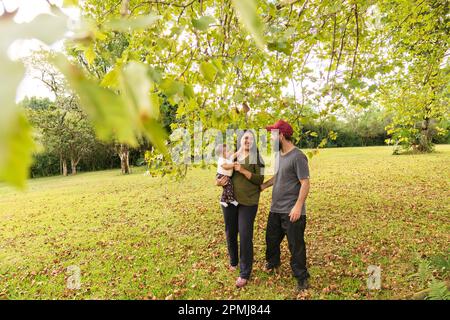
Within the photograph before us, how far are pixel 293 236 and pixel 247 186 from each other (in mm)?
860

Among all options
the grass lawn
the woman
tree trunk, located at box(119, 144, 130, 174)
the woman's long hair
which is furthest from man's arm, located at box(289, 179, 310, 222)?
tree trunk, located at box(119, 144, 130, 174)

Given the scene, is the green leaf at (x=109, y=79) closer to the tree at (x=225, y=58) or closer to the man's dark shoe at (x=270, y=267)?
the tree at (x=225, y=58)

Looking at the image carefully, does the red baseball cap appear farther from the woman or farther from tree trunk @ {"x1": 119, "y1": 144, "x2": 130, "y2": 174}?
tree trunk @ {"x1": 119, "y1": 144, "x2": 130, "y2": 174}

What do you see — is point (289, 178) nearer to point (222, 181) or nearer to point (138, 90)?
point (222, 181)

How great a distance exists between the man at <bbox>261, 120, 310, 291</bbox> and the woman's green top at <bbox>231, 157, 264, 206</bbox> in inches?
10.0

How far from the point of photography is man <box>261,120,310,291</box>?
379cm

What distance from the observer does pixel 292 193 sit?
3.94 m

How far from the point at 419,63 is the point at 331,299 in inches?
283

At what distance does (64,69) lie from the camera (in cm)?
39

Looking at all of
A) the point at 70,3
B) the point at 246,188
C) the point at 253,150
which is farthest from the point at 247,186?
the point at 70,3

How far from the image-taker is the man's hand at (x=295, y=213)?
377 cm

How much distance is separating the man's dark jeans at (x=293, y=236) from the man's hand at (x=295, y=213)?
112 millimetres

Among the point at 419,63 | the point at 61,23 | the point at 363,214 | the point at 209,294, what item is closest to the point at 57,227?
the point at 209,294

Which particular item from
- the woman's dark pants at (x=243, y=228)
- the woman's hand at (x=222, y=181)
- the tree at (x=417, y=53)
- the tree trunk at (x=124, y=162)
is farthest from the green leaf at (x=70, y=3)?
the tree trunk at (x=124, y=162)
